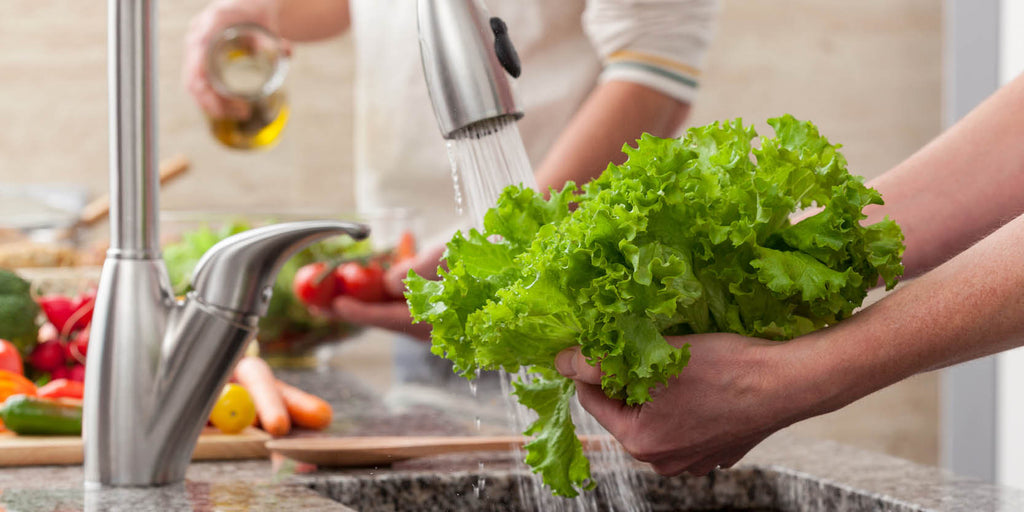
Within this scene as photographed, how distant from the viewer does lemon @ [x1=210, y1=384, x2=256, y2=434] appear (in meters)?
1.28

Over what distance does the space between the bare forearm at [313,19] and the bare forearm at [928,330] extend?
73.5 inches

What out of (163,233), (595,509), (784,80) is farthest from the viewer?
(784,80)

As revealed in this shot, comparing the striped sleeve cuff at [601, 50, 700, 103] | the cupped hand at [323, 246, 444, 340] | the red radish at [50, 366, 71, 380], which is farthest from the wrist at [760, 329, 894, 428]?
the red radish at [50, 366, 71, 380]

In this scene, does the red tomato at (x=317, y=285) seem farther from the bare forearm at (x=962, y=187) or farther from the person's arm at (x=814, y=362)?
the person's arm at (x=814, y=362)

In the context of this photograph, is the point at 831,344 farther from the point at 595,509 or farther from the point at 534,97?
the point at 534,97

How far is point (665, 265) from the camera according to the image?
2.43 ft

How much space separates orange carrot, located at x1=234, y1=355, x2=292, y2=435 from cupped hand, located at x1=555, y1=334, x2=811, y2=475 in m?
0.59

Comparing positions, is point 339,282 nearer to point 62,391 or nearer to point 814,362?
point 62,391

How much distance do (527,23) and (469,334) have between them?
4.18 ft

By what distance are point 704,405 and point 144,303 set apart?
532 mm

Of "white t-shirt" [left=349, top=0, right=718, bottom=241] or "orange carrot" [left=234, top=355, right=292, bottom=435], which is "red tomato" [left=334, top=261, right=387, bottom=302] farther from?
"orange carrot" [left=234, top=355, right=292, bottom=435]

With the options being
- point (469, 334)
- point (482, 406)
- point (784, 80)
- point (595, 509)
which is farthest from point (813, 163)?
point (784, 80)

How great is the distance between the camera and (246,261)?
104 cm

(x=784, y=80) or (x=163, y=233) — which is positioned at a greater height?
(x=784, y=80)
